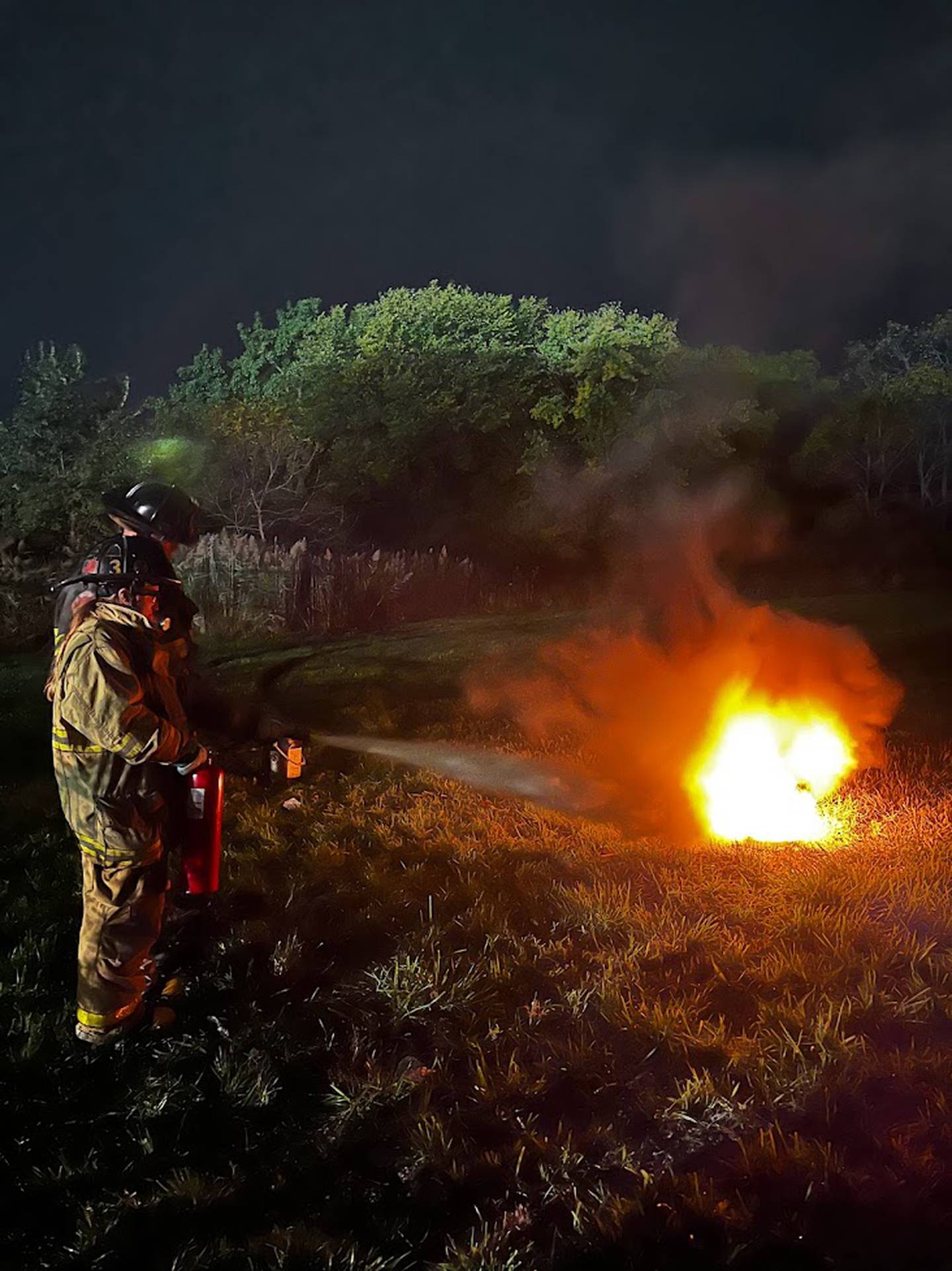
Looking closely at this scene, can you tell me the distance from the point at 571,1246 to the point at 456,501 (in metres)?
24.5

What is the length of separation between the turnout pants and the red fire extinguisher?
0.20 m

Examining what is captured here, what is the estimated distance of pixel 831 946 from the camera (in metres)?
4.50

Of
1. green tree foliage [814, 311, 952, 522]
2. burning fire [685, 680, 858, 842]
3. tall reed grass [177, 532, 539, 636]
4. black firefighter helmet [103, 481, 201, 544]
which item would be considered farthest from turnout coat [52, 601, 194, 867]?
green tree foliage [814, 311, 952, 522]

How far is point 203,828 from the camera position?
4.06 meters

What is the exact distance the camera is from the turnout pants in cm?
382

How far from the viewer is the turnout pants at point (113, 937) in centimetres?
382

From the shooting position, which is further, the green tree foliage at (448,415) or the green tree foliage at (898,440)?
the green tree foliage at (898,440)

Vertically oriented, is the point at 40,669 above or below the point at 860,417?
below

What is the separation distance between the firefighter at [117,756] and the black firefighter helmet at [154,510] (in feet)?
0.34

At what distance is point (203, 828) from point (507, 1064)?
1662 mm

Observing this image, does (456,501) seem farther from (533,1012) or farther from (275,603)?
(533,1012)

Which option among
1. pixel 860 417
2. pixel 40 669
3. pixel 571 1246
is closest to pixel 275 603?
pixel 40 669

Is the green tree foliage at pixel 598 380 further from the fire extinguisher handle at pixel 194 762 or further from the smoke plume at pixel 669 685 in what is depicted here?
the fire extinguisher handle at pixel 194 762

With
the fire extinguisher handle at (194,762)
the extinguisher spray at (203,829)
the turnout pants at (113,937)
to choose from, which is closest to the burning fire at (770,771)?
Answer: the extinguisher spray at (203,829)
